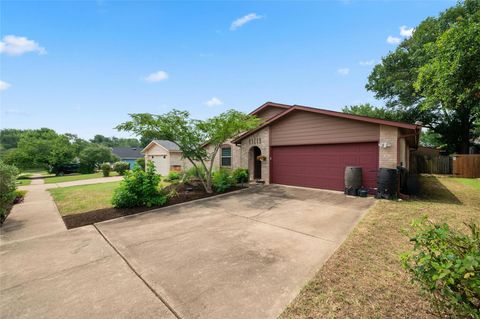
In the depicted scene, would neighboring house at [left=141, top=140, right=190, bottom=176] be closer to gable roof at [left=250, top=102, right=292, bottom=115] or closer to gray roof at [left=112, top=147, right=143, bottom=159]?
gable roof at [left=250, top=102, right=292, bottom=115]

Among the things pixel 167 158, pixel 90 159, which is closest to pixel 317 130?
pixel 167 158

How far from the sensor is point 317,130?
9609mm

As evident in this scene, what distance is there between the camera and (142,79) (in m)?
12.1

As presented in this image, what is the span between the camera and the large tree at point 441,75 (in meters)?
6.29

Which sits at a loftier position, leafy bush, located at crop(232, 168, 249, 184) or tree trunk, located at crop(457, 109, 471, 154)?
tree trunk, located at crop(457, 109, 471, 154)

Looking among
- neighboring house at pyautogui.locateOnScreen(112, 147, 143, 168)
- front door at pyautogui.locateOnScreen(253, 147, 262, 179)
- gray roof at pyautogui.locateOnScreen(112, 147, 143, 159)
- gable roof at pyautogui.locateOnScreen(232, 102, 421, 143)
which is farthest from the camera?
gray roof at pyautogui.locateOnScreen(112, 147, 143, 159)

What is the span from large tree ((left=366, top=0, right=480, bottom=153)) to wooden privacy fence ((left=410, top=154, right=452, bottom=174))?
3145mm

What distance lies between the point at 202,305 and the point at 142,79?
13.0m

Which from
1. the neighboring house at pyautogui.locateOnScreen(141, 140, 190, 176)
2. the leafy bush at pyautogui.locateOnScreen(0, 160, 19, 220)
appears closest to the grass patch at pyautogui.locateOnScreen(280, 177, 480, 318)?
the leafy bush at pyautogui.locateOnScreen(0, 160, 19, 220)

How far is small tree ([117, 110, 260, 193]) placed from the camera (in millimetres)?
8273

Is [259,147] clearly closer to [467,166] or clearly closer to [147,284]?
[147,284]

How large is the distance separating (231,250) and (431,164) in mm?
Answer: 22974

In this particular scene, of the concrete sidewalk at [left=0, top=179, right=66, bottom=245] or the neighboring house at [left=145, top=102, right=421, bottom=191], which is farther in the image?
the neighboring house at [left=145, top=102, right=421, bottom=191]

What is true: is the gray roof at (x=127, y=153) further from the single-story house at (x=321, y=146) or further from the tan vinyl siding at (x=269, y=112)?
the single-story house at (x=321, y=146)
